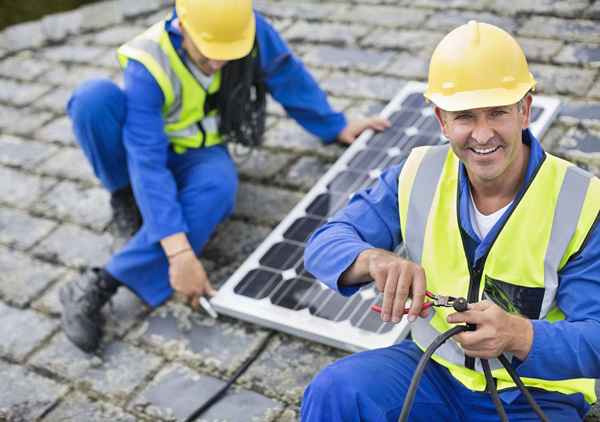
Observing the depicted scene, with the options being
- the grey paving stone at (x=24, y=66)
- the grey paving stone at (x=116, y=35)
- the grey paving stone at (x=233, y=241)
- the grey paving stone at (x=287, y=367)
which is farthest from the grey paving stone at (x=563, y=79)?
the grey paving stone at (x=24, y=66)

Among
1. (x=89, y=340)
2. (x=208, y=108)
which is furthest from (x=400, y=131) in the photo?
(x=89, y=340)

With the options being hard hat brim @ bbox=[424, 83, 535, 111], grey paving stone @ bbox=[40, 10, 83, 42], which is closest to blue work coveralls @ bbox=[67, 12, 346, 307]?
hard hat brim @ bbox=[424, 83, 535, 111]

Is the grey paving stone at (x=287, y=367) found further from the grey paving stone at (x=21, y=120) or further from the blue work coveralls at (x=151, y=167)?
the grey paving stone at (x=21, y=120)

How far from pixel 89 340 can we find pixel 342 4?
355 cm

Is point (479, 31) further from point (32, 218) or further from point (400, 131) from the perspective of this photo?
point (32, 218)

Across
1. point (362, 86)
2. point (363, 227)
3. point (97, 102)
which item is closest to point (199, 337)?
point (97, 102)

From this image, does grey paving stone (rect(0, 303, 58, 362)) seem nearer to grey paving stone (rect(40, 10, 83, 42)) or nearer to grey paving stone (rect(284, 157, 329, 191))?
grey paving stone (rect(284, 157, 329, 191))

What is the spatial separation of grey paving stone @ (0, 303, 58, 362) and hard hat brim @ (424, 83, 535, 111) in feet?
7.78

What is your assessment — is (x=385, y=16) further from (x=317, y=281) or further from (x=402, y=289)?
(x=402, y=289)

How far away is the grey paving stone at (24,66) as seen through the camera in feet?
20.0

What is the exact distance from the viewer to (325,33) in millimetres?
5773

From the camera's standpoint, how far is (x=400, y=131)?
442 cm

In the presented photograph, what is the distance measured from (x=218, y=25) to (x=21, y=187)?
6.54 feet

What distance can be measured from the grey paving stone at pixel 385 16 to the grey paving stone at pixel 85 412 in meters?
3.45
